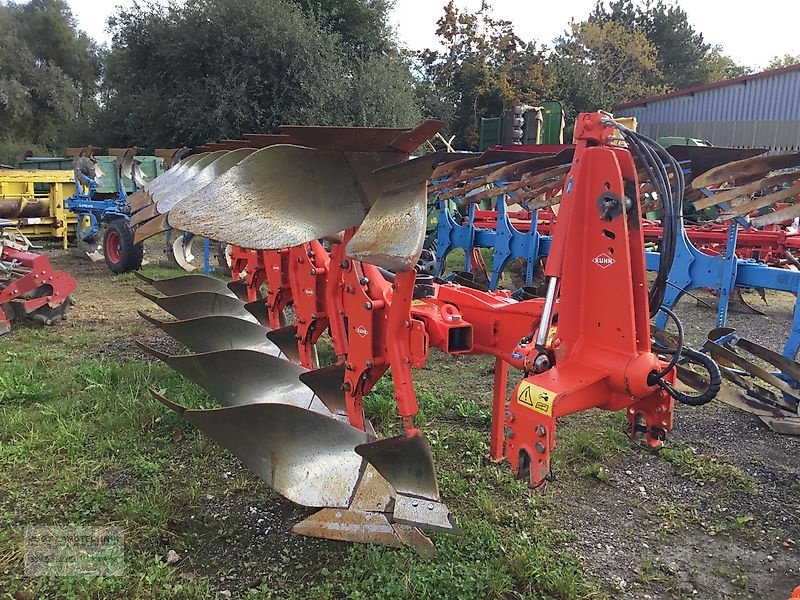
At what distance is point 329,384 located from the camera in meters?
3.38

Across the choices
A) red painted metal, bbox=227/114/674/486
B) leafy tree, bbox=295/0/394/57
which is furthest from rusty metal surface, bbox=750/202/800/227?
leafy tree, bbox=295/0/394/57

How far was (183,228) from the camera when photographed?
1.90 m

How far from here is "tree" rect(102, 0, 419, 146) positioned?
15.7 m

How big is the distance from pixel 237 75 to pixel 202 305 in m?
11.9

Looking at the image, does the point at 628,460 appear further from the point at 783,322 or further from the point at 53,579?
the point at 783,322

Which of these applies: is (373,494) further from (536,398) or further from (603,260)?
(603,260)

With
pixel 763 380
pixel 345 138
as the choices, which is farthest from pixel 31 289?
pixel 763 380

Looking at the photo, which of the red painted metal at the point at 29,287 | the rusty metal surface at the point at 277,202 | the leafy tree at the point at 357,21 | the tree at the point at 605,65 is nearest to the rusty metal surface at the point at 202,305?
the red painted metal at the point at 29,287

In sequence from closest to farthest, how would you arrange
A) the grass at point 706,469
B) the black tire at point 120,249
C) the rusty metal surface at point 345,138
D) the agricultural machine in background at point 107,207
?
the rusty metal surface at point 345,138, the grass at point 706,469, the black tire at point 120,249, the agricultural machine in background at point 107,207

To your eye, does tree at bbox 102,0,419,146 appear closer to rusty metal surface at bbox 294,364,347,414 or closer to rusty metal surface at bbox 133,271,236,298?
rusty metal surface at bbox 133,271,236,298

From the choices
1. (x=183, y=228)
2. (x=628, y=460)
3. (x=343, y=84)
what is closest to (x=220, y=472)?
(x=183, y=228)

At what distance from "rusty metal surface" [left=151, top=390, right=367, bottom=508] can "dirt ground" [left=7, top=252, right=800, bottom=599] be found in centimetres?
23

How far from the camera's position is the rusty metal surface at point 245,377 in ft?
12.0

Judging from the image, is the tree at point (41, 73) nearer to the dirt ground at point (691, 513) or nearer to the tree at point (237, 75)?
the tree at point (237, 75)
